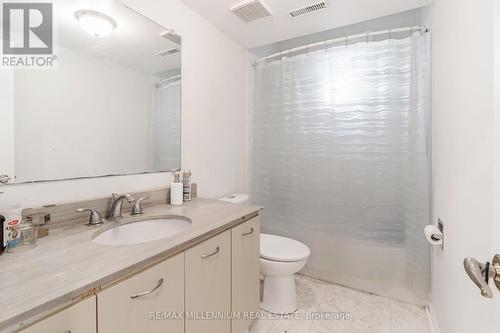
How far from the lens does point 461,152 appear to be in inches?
40.1

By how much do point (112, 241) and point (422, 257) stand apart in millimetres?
1986

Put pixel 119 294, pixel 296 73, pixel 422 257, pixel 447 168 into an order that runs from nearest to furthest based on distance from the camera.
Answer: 1. pixel 119 294
2. pixel 447 168
3. pixel 422 257
4. pixel 296 73

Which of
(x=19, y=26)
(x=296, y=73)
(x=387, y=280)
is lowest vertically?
(x=387, y=280)

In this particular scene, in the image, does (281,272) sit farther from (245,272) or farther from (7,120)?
(7,120)

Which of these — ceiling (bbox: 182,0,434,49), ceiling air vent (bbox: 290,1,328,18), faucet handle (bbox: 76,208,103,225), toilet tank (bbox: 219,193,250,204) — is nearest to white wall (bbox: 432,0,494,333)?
ceiling (bbox: 182,0,434,49)

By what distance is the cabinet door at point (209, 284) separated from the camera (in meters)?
0.93

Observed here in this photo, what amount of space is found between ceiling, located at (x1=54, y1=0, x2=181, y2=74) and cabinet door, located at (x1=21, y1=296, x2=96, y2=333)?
112 cm

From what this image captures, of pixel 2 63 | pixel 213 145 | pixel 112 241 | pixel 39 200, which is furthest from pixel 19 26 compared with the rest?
pixel 213 145

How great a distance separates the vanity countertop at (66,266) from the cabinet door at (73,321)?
0.02 meters

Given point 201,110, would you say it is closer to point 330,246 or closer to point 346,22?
point 346,22

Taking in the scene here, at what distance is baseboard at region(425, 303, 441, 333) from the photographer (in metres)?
1.45

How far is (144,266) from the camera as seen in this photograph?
74 centimetres

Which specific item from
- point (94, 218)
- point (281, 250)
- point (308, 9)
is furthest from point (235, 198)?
point (308, 9)

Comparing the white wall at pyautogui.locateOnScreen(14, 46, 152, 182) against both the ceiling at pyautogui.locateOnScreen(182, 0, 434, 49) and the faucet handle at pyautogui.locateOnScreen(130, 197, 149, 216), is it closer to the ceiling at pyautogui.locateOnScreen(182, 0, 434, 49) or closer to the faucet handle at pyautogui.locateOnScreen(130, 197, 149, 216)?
the faucet handle at pyautogui.locateOnScreen(130, 197, 149, 216)
